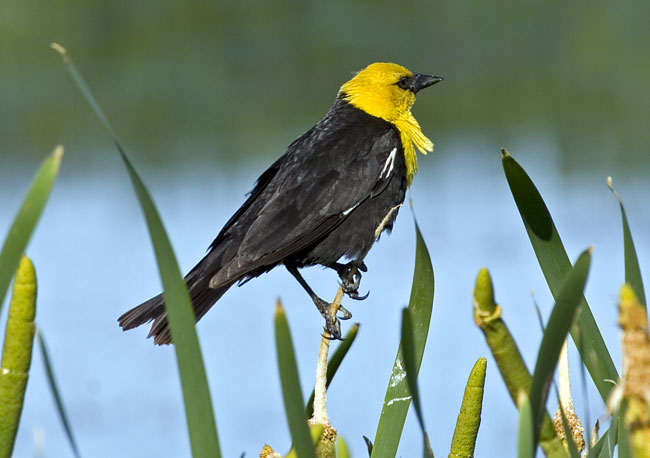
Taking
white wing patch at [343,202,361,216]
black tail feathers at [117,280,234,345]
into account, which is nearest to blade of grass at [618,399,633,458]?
A: black tail feathers at [117,280,234,345]

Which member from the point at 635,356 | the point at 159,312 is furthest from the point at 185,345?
the point at 159,312

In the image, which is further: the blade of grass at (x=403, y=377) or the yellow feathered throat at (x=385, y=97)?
the yellow feathered throat at (x=385, y=97)

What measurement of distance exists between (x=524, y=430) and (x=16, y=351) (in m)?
0.52

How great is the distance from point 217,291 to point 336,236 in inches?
17.1

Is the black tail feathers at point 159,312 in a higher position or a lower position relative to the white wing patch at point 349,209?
lower

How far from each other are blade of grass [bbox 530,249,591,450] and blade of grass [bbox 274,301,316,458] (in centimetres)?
22

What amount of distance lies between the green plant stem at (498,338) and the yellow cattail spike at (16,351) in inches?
17.8

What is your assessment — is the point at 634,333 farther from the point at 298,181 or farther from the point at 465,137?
the point at 465,137

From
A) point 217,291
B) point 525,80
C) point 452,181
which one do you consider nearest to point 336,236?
point 217,291

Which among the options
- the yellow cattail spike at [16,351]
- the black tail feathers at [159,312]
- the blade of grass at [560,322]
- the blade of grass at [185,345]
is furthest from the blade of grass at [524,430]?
the black tail feathers at [159,312]

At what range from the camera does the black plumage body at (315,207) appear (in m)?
2.47

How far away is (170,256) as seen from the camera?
40.6 inches

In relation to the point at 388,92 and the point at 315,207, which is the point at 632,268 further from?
the point at 388,92

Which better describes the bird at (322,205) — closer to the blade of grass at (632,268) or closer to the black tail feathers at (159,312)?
the black tail feathers at (159,312)
